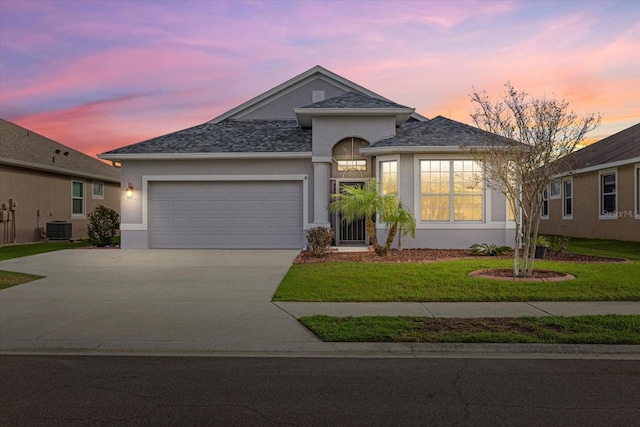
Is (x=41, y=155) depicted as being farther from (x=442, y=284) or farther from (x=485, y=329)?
(x=485, y=329)

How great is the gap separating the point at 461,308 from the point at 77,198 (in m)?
24.4

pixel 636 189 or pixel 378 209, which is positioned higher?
pixel 636 189

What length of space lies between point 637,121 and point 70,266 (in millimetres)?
26578

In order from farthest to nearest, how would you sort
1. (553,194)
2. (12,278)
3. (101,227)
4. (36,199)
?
(553,194)
(36,199)
(101,227)
(12,278)

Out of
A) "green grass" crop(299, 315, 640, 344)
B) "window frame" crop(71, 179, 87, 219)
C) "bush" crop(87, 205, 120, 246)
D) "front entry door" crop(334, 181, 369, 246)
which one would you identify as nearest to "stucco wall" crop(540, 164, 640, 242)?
"front entry door" crop(334, 181, 369, 246)

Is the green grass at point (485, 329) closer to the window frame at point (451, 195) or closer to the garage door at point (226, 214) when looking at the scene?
the window frame at point (451, 195)

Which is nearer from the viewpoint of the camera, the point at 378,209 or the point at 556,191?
the point at 378,209

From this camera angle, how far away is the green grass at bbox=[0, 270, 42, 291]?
1149cm

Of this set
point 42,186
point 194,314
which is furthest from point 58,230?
point 194,314

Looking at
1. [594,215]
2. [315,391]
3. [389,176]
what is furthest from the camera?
[594,215]

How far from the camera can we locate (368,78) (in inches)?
1019

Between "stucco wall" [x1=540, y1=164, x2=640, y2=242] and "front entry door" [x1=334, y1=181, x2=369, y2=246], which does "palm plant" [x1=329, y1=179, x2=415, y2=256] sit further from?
"stucco wall" [x1=540, y1=164, x2=640, y2=242]

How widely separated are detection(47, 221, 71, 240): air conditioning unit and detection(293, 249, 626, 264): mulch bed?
13.9m

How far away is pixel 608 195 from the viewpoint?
2342cm
